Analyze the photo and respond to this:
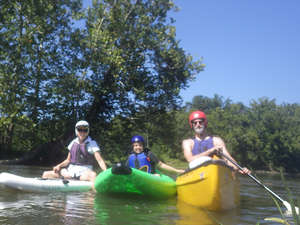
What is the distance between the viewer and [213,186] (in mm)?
4910

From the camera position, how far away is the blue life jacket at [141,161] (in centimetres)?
655

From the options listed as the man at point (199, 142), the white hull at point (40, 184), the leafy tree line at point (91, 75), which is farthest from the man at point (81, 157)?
the leafy tree line at point (91, 75)

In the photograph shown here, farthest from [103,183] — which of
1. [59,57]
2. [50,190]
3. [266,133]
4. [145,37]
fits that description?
[266,133]

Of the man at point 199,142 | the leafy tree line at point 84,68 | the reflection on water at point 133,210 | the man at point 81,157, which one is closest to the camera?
the reflection on water at point 133,210

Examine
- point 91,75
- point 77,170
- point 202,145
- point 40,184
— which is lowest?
point 40,184

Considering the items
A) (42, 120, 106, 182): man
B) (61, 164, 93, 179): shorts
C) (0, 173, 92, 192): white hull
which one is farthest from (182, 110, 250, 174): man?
(61, 164, 93, 179): shorts

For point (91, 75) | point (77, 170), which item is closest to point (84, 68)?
point (91, 75)

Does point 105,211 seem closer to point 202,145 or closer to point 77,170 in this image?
point 202,145

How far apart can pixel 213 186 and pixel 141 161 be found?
197 cm

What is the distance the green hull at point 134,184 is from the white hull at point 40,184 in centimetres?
42

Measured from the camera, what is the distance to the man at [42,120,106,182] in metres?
6.79

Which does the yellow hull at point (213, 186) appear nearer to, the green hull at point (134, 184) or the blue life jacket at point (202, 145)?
the blue life jacket at point (202, 145)

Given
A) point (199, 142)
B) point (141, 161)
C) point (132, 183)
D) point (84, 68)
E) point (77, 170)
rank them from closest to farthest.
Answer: point (132, 183) < point (199, 142) < point (141, 161) < point (77, 170) < point (84, 68)

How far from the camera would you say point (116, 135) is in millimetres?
19641
